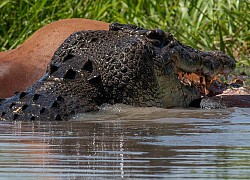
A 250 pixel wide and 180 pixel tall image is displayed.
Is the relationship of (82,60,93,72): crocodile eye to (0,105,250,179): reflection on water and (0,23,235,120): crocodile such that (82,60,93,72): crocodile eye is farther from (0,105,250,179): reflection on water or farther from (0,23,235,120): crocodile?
(0,105,250,179): reflection on water

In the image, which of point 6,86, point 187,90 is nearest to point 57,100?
point 187,90

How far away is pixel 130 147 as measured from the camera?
12.2 feet

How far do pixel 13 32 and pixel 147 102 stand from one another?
4.87m

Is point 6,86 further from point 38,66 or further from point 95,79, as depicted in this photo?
point 95,79

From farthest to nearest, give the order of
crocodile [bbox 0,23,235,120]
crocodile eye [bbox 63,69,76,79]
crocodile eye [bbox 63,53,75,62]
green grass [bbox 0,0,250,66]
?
green grass [bbox 0,0,250,66], crocodile eye [bbox 63,53,75,62], crocodile eye [bbox 63,69,76,79], crocodile [bbox 0,23,235,120]

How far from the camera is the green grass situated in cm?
1046

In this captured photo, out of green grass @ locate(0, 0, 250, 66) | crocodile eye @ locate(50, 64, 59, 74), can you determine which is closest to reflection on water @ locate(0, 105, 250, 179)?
crocodile eye @ locate(50, 64, 59, 74)

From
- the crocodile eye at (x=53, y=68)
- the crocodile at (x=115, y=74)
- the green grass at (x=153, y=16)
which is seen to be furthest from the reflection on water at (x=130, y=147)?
the green grass at (x=153, y=16)

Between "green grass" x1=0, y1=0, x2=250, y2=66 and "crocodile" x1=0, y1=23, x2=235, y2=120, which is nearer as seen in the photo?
"crocodile" x1=0, y1=23, x2=235, y2=120

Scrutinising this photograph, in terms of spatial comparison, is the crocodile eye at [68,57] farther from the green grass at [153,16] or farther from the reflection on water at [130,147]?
the green grass at [153,16]

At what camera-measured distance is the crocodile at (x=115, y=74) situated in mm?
5688

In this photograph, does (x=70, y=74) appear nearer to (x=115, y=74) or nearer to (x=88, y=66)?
(x=88, y=66)

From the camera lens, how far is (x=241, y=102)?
21.0 ft

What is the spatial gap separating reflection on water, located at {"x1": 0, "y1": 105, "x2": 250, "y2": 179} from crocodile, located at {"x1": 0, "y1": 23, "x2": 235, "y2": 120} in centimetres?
27
